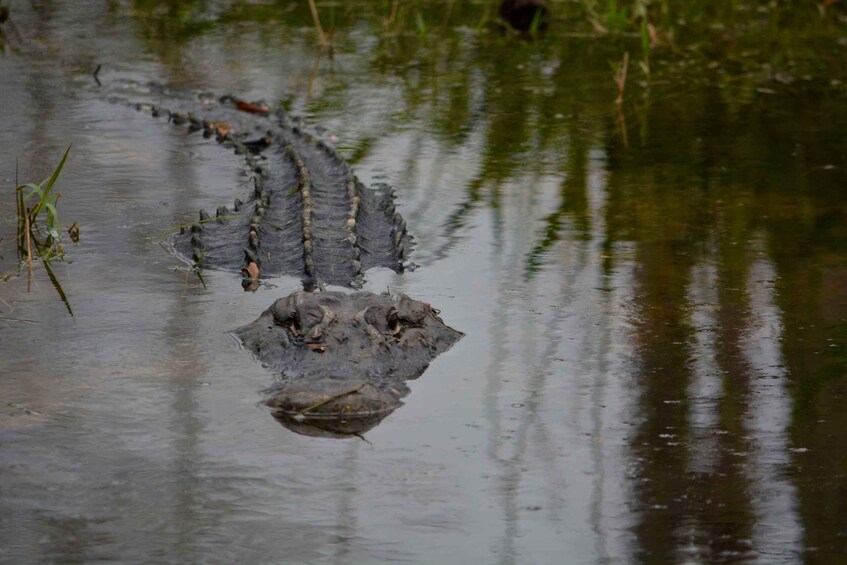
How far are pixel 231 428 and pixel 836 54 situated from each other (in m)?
8.50

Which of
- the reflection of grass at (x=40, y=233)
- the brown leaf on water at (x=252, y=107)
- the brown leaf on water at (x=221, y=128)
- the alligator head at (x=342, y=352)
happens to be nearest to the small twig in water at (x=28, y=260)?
the reflection of grass at (x=40, y=233)

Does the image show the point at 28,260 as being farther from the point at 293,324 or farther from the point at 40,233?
the point at 293,324

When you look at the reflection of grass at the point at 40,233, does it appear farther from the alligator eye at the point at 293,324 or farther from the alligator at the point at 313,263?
the alligator eye at the point at 293,324

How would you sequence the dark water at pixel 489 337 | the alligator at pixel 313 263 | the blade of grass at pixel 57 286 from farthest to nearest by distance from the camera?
the blade of grass at pixel 57 286 < the alligator at pixel 313 263 < the dark water at pixel 489 337

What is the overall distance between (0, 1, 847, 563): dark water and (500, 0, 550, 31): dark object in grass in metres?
1.66

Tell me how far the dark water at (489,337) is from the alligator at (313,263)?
0.12m

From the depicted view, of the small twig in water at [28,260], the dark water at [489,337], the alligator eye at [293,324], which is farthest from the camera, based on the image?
the small twig in water at [28,260]

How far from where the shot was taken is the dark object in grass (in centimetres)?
1276

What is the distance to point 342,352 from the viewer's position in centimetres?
529

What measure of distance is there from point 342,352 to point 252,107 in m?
4.93

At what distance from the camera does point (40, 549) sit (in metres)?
3.86

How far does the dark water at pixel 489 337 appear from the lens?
13.4 feet

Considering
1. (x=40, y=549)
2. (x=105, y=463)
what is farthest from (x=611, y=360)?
(x=40, y=549)

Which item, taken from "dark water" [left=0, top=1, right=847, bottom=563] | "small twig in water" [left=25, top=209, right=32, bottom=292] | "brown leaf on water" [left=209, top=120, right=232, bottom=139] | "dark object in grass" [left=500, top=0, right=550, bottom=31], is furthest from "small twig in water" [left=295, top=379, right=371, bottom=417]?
"dark object in grass" [left=500, top=0, right=550, bottom=31]
